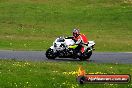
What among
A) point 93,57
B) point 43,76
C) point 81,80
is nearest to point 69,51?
point 93,57

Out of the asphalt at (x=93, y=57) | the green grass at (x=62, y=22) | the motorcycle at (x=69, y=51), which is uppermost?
the motorcycle at (x=69, y=51)

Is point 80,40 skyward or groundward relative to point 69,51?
skyward

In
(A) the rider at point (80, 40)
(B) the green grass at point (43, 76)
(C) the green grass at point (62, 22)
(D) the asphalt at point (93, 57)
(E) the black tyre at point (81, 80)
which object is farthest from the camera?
(C) the green grass at point (62, 22)

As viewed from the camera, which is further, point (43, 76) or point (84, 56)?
point (84, 56)

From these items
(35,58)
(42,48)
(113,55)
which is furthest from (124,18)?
(35,58)

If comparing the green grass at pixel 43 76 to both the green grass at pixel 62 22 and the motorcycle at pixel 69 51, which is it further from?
the green grass at pixel 62 22

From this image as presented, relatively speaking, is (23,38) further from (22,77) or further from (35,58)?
(22,77)

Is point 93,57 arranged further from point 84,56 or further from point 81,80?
point 81,80

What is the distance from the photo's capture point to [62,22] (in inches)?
2112

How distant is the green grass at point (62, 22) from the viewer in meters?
39.2

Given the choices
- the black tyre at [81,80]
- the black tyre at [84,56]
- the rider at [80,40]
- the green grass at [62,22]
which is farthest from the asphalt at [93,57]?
the black tyre at [81,80]

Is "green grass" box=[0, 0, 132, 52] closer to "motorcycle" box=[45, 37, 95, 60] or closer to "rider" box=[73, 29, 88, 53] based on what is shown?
"motorcycle" box=[45, 37, 95, 60]

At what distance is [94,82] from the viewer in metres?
15.4

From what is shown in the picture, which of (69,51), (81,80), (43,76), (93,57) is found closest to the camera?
(81,80)
